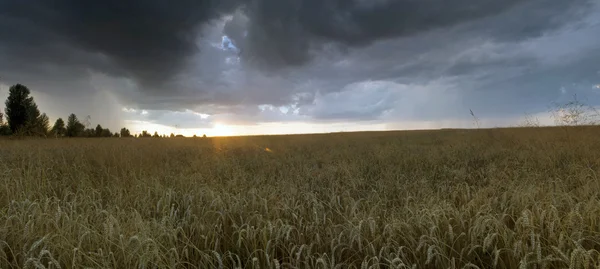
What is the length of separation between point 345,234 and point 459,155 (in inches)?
312

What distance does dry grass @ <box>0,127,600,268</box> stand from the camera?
286 cm

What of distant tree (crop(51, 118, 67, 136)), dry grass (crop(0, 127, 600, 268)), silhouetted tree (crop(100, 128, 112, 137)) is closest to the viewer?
dry grass (crop(0, 127, 600, 268))

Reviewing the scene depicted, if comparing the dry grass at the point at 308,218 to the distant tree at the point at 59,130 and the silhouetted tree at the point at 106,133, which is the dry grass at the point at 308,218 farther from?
the silhouetted tree at the point at 106,133

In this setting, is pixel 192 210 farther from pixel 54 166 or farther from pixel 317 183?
pixel 54 166

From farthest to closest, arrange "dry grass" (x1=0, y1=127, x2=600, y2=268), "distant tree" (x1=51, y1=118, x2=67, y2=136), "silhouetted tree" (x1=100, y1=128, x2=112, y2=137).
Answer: "silhouetted tree" (x1=100, y1=128, x2=112, y2=137) → "distant tree" (x1=51, y1=118, x2=67, y2=136) → "dry grass" (x1=0, y1=127, x2=600, y2=268)

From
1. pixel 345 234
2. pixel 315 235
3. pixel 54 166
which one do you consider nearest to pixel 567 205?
pixel 345 234

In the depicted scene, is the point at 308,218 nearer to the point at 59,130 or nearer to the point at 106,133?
the point at 59,130

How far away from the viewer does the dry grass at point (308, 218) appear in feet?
9.39

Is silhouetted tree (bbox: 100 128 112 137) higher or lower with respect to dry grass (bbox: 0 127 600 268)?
higher

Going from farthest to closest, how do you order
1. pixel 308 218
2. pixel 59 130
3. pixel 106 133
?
pixel 106 133
pixel 59 130
pixel 308 218

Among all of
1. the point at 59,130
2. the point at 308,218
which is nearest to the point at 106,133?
the point at 59,130

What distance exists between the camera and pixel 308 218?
4.23 meters

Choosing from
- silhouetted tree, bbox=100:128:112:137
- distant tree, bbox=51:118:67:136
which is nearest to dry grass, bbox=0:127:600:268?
distant tree, bbox=51:118:67:136

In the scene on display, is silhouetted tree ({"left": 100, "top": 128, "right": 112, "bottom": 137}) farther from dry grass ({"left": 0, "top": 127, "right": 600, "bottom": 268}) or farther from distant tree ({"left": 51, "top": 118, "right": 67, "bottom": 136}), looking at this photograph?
dry grass ({"left": 0, "top": 127, "right": 600, "bottom": 268})
